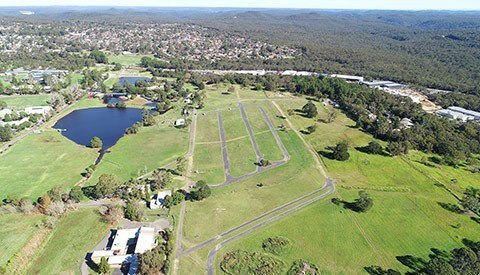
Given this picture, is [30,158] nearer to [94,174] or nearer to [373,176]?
[94,174]

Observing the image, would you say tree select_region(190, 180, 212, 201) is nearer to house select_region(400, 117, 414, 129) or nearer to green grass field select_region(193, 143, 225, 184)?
green grass field select_region(193, 143, 225, 184)

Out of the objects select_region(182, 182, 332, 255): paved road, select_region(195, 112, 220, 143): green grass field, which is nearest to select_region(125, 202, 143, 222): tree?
select_region(182, 182, 332, 255): paved road

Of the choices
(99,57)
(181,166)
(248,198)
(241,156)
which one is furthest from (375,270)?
(99,57)

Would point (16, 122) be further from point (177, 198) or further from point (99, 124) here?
point (177, 198)

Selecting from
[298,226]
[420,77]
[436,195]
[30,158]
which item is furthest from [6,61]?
[420,77]

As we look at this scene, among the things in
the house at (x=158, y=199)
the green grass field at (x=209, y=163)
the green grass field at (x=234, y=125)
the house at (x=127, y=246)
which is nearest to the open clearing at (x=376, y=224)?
the house at (x=127, y=246)

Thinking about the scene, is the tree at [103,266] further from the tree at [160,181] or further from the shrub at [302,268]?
the shrub at [302,268]
